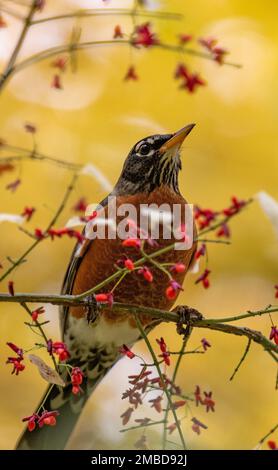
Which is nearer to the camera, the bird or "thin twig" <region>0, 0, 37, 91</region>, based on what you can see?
"thin twig" <region>0, 0, 37, 91</region>

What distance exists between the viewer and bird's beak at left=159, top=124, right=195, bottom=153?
12.7 ft

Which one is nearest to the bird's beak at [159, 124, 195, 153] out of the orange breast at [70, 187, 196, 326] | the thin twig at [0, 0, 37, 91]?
the orange breast at [70, 187, 196, 326]

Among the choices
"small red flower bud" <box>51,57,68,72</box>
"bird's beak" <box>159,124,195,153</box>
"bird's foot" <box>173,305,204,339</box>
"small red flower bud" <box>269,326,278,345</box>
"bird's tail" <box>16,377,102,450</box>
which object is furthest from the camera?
"bird's tail" <box>16,377,102,450</box>

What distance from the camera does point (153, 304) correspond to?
404cm

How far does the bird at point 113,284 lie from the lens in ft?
12.9

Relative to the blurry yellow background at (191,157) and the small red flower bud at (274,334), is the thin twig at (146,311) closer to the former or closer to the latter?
the small red flower bud at (274,334)

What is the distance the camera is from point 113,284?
3.90m

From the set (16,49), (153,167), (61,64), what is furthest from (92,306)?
(153,167)

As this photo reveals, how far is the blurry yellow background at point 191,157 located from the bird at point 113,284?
0.69m

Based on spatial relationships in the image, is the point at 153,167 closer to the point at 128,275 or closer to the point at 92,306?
the point at 128,275

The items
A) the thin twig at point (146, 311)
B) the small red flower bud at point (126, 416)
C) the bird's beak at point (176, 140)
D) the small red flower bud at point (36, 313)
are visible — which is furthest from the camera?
the bird's beak at point (176, 140)

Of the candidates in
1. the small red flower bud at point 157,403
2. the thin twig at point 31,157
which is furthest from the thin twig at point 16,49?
the small red flower bud at point 157,403

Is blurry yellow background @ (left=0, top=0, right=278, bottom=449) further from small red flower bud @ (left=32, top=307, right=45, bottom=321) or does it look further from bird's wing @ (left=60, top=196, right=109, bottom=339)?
small red flower bud @ (left=32, top=307, right=45, bottom=321)
